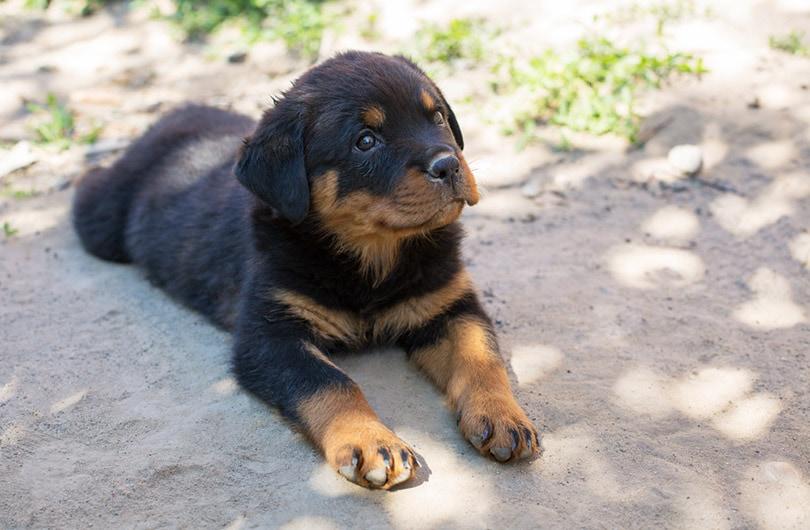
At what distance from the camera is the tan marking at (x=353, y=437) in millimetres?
3162

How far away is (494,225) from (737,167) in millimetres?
1621

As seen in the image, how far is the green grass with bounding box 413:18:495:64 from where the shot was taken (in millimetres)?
7262

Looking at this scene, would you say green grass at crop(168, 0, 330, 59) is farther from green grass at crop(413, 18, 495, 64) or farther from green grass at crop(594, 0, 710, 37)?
green grass at crop(594, 0, 710, 37)

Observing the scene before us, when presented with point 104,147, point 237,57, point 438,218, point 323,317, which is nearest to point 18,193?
point 104,147

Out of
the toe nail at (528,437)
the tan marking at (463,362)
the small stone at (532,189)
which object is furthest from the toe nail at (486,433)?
the small stone at (532,189)

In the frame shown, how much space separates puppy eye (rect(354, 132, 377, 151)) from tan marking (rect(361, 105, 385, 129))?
0.04 metres

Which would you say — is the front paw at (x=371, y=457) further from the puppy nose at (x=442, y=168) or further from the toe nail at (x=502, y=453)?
the puppy nose at (x=442, y=168)

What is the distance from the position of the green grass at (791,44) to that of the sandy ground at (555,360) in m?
0.12

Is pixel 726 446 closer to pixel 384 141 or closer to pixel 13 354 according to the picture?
pixel 384 141

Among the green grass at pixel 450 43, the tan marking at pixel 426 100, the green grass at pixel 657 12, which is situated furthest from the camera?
the green grass at pixel 450 43

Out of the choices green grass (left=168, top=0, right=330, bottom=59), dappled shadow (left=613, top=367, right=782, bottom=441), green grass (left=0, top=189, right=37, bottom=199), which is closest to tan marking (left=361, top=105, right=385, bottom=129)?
dappled shadow (left=613, top=367, right=782, bottom=441)

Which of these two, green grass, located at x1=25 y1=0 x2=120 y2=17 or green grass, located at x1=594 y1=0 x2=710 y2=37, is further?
green grass, located at x1=25 y1=0 x2=120 y2=17

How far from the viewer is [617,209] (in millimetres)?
5547

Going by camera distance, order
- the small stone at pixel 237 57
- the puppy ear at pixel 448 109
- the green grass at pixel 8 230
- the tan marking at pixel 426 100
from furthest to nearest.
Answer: the small stone at pixel 237 57 → the green grass at pixel 8 230 → the puppy ear at pixel 448 109 → the tan marking at pixel 426 100
